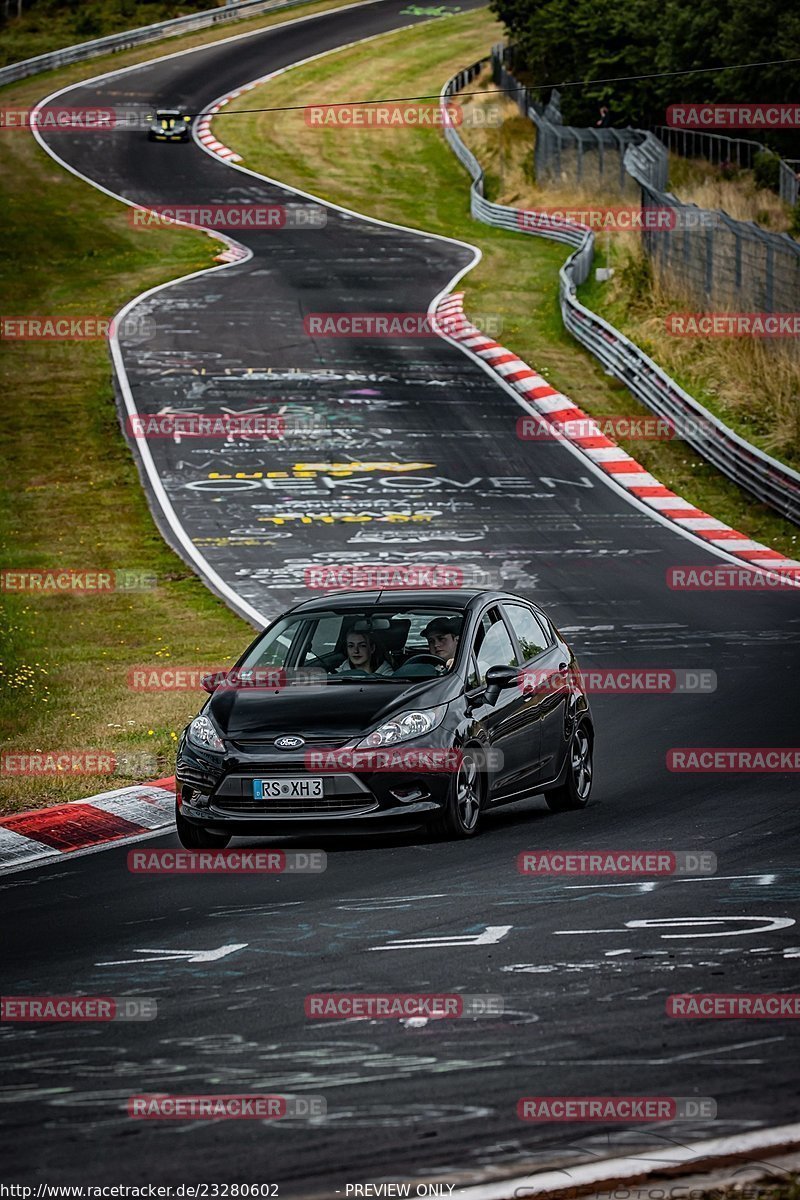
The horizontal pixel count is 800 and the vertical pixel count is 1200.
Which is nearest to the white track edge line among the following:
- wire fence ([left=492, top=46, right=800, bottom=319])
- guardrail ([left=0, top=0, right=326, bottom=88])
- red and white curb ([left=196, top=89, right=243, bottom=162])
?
wire fence ([left=492, top=46, right=800, bottom=319])

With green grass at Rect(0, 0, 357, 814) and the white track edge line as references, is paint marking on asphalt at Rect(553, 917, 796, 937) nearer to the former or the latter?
the white track edge line

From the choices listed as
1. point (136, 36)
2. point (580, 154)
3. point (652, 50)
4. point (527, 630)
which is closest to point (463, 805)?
point (527, 630)

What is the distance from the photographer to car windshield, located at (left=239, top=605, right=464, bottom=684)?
38.4ft

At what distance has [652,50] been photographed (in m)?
54.1

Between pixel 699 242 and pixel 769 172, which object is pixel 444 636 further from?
pixel 769 172

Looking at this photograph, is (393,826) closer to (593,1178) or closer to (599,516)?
(593,1178)

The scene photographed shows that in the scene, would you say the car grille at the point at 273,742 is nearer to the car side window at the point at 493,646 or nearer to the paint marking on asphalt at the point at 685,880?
the car side window at the point at 493,646

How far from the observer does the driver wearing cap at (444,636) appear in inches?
463

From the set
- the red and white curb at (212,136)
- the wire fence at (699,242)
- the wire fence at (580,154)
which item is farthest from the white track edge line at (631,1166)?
the red and white curb at (212,136)

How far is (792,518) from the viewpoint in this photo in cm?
2653

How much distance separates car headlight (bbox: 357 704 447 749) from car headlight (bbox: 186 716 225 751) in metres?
0.89

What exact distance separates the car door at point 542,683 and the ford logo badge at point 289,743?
6.19 feet

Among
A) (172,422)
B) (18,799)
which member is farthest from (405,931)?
(172,422)

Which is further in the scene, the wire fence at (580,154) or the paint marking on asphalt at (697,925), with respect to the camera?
the wire fence at (580,154)
